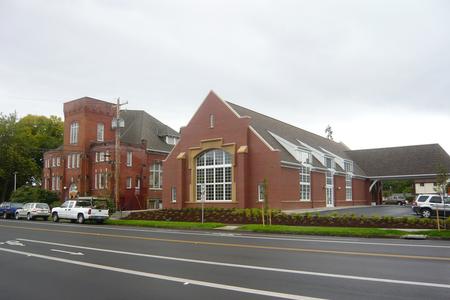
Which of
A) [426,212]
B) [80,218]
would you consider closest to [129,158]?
[80,218]

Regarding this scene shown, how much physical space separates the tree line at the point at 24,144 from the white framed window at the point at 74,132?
19.1 ft

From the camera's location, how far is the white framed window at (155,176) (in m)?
54.0

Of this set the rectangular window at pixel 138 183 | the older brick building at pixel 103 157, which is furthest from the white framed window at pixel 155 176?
the rectangular window at pixel 138 183

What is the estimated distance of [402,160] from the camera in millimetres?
55500

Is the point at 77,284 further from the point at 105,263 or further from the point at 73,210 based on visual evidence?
the point at 73,210

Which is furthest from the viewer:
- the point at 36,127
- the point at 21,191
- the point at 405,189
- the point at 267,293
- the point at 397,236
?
the point at 405,189

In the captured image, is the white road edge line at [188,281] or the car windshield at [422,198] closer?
the white road edge line at [188,281]

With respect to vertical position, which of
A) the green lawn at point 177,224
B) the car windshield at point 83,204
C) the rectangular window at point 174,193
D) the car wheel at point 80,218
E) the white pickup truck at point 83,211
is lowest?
the green lawn at point 177,224

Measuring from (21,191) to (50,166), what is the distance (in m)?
4.98

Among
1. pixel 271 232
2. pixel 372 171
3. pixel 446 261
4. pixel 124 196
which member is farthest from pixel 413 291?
pixel 372 171

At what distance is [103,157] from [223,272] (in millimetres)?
43380

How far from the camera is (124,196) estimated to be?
5034cm

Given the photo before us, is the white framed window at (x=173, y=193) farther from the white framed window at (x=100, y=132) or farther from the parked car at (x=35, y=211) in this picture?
the white framed window at (x=100, y=132)

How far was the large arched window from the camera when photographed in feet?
128
